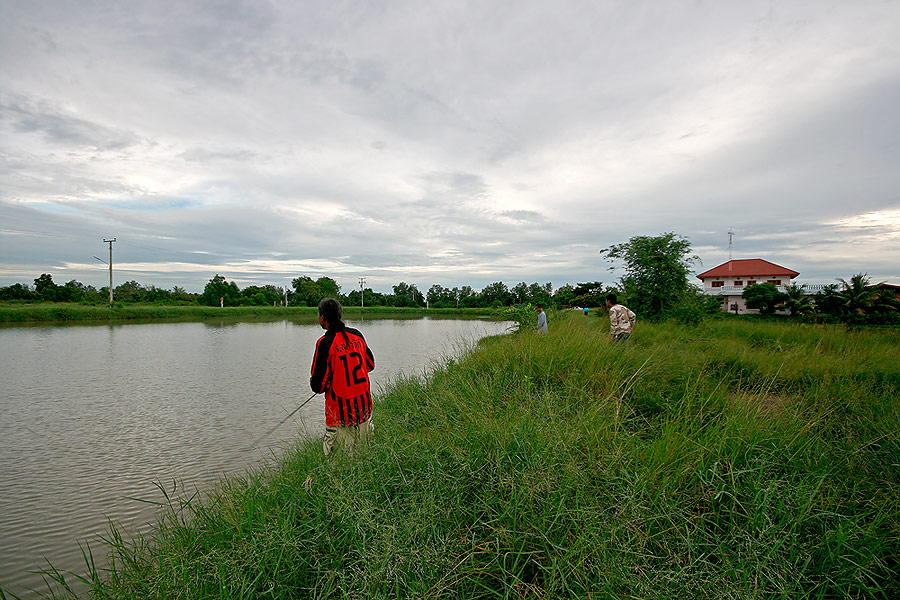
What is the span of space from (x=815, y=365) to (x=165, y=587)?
831 cm

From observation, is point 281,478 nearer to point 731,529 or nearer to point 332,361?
point 332,361

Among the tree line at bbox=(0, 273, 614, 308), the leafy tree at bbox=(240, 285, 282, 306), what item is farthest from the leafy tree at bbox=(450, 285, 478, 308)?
the leafy tree at bbox=(240, 285, 282, 306)

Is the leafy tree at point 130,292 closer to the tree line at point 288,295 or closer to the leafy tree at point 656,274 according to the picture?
the tree line at point 288,295

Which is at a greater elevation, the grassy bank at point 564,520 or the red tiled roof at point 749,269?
the red tiled roof at point 749,269

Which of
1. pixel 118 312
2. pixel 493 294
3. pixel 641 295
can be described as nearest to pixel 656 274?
pixel 641 295

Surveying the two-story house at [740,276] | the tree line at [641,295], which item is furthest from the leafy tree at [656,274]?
the two-story house at [740,276]

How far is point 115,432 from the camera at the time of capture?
8758mm

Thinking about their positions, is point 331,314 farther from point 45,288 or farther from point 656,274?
point 45,288

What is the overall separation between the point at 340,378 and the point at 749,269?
223 ft

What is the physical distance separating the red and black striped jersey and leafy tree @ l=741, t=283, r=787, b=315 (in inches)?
1622

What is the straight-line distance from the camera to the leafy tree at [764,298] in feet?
123

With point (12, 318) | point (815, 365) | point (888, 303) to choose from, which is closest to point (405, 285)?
point (12, 318)

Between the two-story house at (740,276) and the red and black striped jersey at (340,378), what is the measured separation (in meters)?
58.6

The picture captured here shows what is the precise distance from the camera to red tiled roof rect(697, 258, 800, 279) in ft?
185
